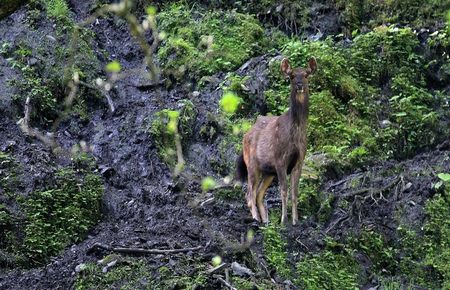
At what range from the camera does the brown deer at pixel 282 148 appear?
9.77 metres

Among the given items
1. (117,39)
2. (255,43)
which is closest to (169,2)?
(117,39)

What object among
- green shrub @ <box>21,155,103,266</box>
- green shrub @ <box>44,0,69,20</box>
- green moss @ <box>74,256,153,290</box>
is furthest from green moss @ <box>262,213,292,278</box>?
green shrub @ <box>44,0,69,20</box>

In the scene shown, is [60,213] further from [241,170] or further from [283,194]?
[283,194]

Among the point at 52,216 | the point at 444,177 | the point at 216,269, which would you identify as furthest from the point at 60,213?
the point at 444,177

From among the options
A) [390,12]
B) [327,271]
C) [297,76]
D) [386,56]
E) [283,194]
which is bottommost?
[327,271]

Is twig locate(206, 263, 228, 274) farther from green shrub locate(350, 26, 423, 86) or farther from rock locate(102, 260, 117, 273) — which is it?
green shrub locate(350, 26, 423, 86)

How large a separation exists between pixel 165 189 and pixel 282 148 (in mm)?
2358

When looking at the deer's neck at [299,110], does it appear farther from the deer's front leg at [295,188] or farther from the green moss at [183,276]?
the green moss at [183,276]

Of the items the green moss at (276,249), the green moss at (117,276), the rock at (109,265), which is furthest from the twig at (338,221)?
the rock at (109,265)

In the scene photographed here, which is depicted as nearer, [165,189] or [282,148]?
[282,148]

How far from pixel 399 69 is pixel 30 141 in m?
6.53

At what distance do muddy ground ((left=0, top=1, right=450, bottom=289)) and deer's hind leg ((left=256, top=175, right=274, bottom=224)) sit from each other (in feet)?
0.83

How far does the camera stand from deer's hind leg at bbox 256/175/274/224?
398 inches

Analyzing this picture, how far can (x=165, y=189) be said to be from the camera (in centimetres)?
1141
